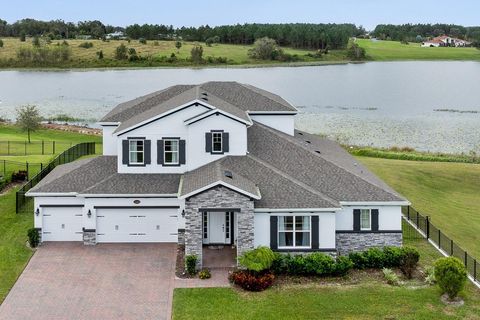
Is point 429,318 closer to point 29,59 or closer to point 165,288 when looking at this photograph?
point 165,288

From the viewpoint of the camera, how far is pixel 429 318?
23.1 meters

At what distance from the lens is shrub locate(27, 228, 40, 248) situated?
1194 inches

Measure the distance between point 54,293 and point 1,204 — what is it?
13.7 metres

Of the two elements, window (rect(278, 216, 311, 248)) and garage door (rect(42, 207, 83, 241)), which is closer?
window (rect(278, 216, 311, 248))

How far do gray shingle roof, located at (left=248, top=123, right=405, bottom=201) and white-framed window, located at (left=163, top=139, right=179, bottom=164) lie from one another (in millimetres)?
3810

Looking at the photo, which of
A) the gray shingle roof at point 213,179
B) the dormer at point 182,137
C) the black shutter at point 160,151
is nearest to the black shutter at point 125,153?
the dormer at point 182,137

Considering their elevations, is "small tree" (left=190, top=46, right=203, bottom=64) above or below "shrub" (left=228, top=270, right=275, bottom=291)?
above

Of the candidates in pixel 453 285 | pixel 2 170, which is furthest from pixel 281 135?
pixel 2 170

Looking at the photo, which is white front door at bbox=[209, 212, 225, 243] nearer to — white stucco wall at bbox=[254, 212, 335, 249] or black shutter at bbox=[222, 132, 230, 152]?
white stucco wall at bbox=[254, 212, 335, 249]

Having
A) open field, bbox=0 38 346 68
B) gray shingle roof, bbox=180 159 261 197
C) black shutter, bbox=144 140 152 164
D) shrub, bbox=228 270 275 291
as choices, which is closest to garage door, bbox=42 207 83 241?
black shutter, bbox=144 140 152 164

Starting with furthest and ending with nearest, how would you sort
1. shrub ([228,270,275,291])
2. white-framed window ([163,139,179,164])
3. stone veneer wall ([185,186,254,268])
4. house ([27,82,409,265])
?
white-framed window ([163,139,179,164]), house ([27,82,409,265]), stone veneer wall ([185,186,254,268]), shrub ([228,270,275,291])

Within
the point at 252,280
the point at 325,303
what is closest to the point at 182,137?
the point at 252,280

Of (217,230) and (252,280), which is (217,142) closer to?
(217,230)

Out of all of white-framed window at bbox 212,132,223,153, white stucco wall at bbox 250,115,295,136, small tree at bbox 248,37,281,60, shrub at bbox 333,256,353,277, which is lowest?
shrub at bbox 333,256,353,277
